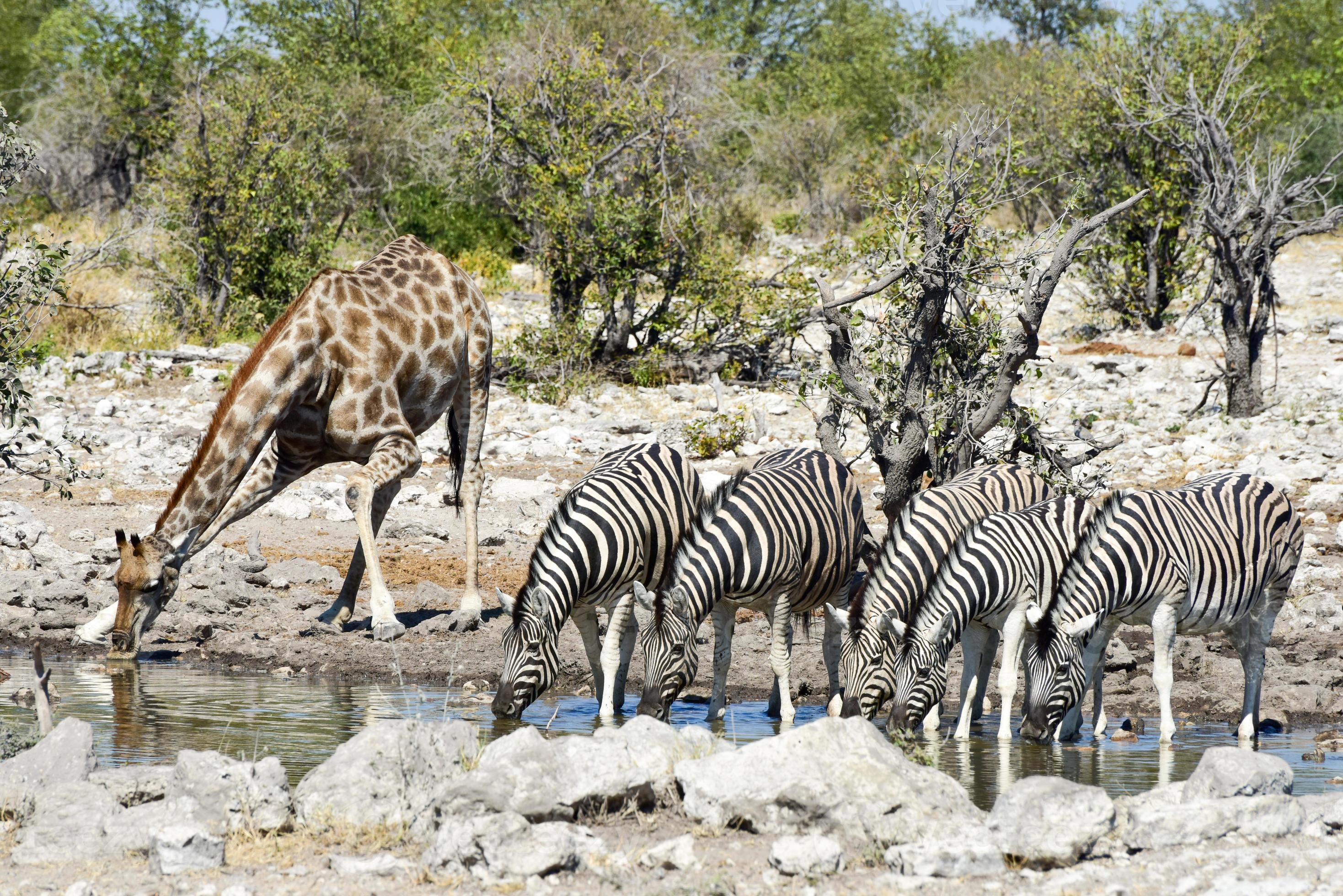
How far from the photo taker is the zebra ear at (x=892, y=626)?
7.77 metres

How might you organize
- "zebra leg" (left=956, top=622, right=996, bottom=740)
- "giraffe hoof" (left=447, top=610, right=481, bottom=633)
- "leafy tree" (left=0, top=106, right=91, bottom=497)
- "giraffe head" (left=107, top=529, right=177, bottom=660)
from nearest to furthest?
"zebra leg" (left=956, top=622, right=996, bottom=740) < "giraffe head" (left=107, top=529, right=177, bottom=660) < "leafy tree" (left=0, top=106, right=91, bottom=497) < "giraffe hoof" (left=447, top=610, right=481, bottom=633)

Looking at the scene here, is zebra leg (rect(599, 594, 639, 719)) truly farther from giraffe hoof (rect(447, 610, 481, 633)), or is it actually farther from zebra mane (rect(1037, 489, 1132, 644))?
zebra mane (rect(1037, 489, 1132, 644))

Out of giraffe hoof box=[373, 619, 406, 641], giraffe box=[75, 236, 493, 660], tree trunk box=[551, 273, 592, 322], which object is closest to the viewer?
giraffe box=[75, 236, 493, 660]

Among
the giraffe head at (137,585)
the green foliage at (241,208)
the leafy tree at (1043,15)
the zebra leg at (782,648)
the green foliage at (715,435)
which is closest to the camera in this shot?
the zebra leg at (782,648)

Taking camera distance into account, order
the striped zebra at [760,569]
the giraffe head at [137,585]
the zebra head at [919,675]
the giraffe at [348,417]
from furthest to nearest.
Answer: the giraffe at [348,417] < the giraffe head at [137,585] < the striped zebra at [760,569] < the zebra head at [919,675]

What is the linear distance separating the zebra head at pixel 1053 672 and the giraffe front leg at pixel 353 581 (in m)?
4.89

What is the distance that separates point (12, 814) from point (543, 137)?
14761 millimetres

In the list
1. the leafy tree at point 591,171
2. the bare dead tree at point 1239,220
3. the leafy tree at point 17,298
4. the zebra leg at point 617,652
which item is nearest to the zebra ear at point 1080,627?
the zebra leg at point 617,652

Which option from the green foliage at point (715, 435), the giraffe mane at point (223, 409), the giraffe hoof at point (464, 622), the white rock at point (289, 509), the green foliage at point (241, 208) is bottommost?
the giraffe hoof at point (464, 622)

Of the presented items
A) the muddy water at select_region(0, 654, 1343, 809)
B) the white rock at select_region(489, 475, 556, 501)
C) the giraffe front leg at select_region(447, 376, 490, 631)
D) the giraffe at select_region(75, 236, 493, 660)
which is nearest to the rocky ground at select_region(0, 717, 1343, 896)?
the muddy water at select_region(0, 654, 1343, 809)

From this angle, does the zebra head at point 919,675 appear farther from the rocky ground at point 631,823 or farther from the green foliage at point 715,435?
the green foliage at point 715,435

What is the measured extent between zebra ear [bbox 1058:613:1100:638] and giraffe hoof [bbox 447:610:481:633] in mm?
4445

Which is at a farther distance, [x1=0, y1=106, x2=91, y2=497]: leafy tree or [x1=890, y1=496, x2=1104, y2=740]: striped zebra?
[x1=0, y1=106, x2=91, y2=497]: leafy tree

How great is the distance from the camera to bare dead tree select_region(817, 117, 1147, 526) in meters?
10.9
